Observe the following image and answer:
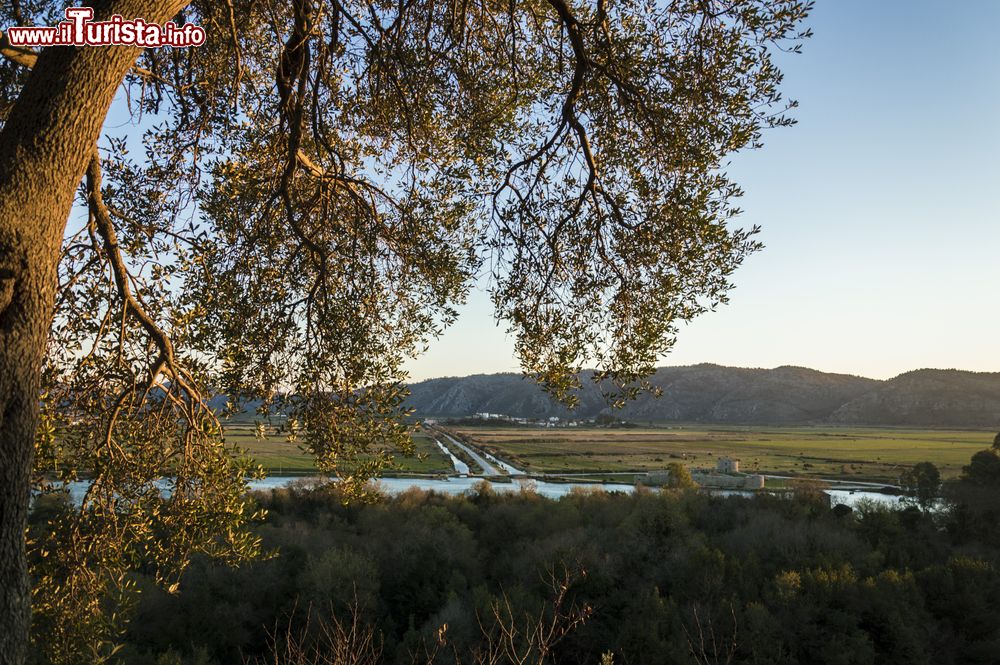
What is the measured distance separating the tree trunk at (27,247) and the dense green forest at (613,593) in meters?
11.5

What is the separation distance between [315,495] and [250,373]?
124 ft

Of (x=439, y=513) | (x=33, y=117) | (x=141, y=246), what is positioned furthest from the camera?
(x=439, y=513)

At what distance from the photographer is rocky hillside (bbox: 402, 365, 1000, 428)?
424 feet

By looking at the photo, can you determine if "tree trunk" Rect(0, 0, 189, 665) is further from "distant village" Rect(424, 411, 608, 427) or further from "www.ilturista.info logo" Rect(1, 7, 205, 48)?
"distant village" Rect(424, 411, 608, 427)

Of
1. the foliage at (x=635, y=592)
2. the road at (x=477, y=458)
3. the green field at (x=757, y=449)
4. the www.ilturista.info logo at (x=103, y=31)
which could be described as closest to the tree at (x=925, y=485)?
the foliage at (x=635, y=592)

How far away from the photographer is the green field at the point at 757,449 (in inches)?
3371

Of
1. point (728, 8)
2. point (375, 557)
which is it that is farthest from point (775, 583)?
point (728, 8)

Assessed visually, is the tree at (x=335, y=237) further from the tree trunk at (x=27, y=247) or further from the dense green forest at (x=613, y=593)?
the dense green forest at (x=613, y=593)

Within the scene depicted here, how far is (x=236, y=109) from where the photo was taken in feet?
20.8

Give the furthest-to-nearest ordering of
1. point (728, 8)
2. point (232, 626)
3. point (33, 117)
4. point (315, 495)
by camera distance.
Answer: point (315, 495) < point (232, 626) < point (728, 8) < point (33, 117)

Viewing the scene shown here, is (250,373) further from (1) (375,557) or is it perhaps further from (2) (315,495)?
(2) (315,495)

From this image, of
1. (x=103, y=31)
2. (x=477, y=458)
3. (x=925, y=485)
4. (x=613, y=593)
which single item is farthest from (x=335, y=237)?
(x=477, y=458)

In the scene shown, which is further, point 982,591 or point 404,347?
point 982,591

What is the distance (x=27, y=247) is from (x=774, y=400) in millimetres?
177624
